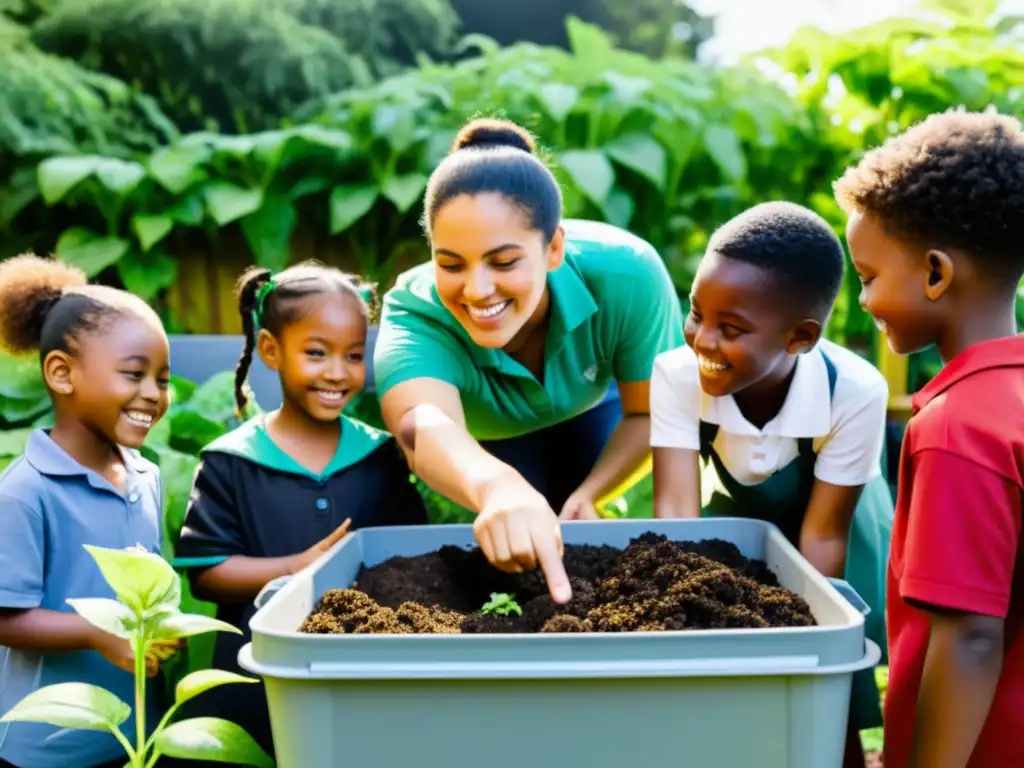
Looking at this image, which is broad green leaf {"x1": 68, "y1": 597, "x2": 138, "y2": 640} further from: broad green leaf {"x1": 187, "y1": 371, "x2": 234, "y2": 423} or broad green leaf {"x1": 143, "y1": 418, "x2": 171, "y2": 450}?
broad green leaf {"x1": 187, "y1": 371, "x2": 234, "y2": 423}

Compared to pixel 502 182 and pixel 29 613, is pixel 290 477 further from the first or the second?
pixel 502 182

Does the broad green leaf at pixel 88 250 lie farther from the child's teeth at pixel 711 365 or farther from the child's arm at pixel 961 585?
the child's arm at pixel 961 585

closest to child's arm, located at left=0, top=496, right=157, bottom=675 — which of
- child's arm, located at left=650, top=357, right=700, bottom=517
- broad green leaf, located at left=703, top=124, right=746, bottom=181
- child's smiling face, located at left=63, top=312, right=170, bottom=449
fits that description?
child's smiling face, located at left=63, top=312, right=170, bottom=449

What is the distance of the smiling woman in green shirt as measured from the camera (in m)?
1.78

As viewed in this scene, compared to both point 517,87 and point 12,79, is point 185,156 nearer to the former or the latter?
point 12,79

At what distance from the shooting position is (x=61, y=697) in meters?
1.24

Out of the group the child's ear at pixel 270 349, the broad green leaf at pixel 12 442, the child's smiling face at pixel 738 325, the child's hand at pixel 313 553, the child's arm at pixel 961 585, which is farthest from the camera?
the broad green leaf at pixel 12 442

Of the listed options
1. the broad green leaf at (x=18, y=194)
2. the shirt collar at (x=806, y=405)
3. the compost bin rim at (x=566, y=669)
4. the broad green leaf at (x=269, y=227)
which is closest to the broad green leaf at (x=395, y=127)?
the broad green leaf at (x=269, y=227)

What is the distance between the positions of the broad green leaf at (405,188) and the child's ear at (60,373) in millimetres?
1822

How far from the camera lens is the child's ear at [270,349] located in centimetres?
211

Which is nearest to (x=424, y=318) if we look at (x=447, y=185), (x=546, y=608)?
(x=447, y=185)

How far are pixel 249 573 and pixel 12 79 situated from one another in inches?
108

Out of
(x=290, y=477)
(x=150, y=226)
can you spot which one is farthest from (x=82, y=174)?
(x=290, y=477)

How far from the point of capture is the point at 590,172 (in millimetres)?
3453
